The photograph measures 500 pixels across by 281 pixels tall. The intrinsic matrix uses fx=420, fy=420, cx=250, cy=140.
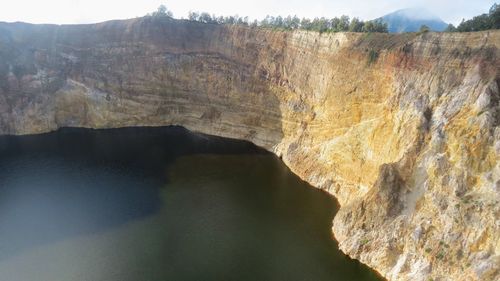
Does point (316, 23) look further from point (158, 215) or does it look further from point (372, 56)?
point (158, 215)

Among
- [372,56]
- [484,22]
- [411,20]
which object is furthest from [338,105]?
[411,20]

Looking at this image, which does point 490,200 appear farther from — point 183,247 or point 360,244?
point 183,247

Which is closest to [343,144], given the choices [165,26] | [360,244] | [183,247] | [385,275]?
[360,244]

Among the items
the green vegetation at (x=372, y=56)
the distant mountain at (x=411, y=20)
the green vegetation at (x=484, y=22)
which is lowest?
the green vegetation at (x=372, y=56)

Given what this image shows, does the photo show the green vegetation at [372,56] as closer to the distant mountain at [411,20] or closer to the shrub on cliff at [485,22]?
the shrub on cliff at [485,22]

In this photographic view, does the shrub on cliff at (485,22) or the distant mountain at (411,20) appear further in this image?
the distant mountain at (411,20)

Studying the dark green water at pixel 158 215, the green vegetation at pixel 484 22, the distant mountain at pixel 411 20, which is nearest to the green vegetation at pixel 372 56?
the green vegetation at pixel 484 22
